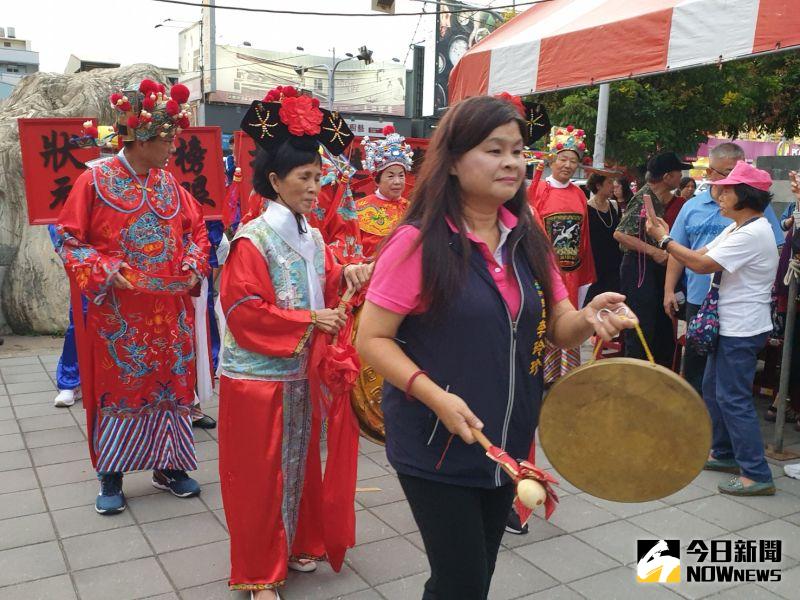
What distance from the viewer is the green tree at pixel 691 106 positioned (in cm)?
826

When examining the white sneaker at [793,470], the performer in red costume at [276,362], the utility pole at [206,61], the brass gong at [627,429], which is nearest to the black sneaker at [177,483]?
the performer in red costume at [276,362]

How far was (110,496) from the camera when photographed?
362 centimetres

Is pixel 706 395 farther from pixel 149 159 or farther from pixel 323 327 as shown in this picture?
pixel 149 159

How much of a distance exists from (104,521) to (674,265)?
11.7ft

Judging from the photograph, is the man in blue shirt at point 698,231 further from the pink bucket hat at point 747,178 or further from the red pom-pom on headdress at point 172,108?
the red pom-pom on headdress at point 172,108

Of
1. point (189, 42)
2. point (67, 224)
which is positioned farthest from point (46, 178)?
point (189, 42)

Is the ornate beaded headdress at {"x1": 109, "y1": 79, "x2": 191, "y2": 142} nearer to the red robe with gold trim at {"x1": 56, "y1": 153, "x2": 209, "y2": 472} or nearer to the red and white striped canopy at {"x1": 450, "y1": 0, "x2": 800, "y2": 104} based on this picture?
the red robe with gold trim at {"x1": 56, "y1": 153, "x2": 209, "y2": 472}

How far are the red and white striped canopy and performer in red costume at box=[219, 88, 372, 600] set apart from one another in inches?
79.9

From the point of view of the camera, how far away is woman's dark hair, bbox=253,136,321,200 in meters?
2.76

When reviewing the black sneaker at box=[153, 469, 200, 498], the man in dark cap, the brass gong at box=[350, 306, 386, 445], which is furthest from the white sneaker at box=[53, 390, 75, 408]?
the man in dark cap

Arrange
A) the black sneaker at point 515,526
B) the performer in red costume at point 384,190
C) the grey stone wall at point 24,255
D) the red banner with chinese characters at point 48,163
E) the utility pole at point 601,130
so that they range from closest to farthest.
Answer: the black sneaker at point 515,526
the performer in red costume at point 384,190
the red banner with chinese characters at point 48,163
the utility pole at point 601,130
the grey stone wall at point 24,255

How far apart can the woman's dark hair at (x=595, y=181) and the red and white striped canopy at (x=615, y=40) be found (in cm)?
130

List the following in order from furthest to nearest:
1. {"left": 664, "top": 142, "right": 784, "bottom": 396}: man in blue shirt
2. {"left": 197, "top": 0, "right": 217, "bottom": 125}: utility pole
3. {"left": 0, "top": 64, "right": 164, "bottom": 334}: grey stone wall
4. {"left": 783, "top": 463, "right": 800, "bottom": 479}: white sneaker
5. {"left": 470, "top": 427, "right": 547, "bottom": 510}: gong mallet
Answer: {"left": 197, "top": 0, "right": 217, "bottom": 125}: utility pole, {"left": 0, "top": 64, "right": 164, "bottom": 334}: grey stone wall, {"left": 664, "top": 142, "right": 784, "bottom": 396}: man in blue shirt, {"left": 783, "top": 463, "right": 800, "bottom": 479}: white sneaker, {"left": 470, "top": 427, "right": 547, "bottom": 510}: gong mallet

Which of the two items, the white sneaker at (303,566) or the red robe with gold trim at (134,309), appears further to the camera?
the red robe with gold trim at (134,309)
